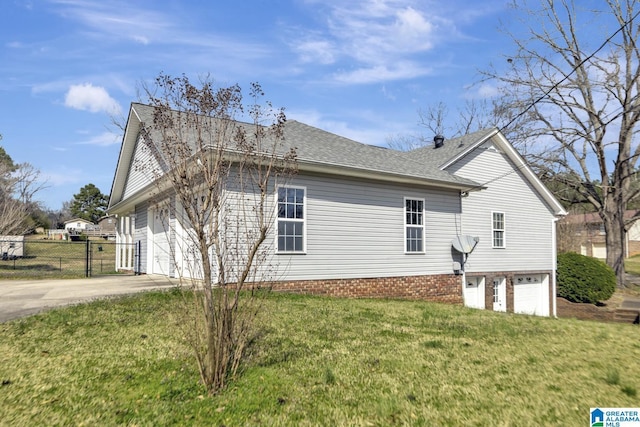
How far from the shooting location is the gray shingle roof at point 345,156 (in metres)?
11.1

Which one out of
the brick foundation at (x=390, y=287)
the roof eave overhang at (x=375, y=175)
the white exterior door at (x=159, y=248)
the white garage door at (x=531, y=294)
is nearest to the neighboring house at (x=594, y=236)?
the white garage door at (x=531, y=294)

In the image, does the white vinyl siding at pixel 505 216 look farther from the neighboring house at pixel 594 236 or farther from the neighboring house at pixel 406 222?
the neighboring house at pixel 594 236

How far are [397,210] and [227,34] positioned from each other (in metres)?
6.78

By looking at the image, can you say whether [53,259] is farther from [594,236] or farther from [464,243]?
[594,236]

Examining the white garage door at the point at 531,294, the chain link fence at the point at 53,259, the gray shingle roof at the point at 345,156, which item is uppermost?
the gray shingle roof at the point at 345,156

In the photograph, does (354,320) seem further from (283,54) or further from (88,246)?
(88,246)

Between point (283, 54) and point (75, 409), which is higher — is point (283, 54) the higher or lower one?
the higher one

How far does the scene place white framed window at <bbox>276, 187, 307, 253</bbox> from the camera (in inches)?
412

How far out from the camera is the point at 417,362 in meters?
5.28

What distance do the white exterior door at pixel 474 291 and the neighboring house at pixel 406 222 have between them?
0.15 ft

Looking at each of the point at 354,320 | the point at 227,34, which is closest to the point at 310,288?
the point at 354,320

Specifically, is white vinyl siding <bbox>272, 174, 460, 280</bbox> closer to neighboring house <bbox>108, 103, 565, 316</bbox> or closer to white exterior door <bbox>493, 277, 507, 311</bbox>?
neighboring house <bbox>108, 103, 565, 316</bbox>

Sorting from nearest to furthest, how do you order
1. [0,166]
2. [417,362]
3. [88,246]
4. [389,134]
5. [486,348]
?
1. [417,362]
2. [486,348]
3. [88,246]
4. [0,166]
5. [389,134]

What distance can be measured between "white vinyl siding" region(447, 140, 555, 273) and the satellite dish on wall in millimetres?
677
